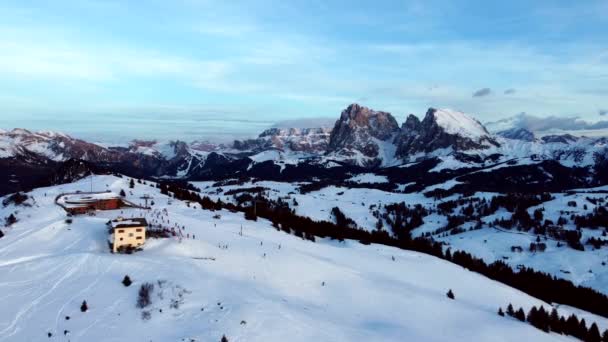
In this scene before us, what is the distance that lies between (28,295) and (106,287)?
780cm

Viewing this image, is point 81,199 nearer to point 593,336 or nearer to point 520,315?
point 520,315

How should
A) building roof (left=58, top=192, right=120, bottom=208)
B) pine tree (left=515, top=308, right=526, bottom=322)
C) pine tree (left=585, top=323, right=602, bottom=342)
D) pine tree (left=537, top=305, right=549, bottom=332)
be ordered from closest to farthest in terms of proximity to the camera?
1. pine tree (left=537, top=305, right=549, bottom=332)
2. pine tree (left=585, top=323, right=602, bottom=342)
3. pine tree (left=515, top=308, right=526, bottom=322)
4. building roof (left=58, top=192, right=120, bottom=208)

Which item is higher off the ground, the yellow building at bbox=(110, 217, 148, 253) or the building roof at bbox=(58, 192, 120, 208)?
the yellow building at bbox=(110, 217, 148, 253)

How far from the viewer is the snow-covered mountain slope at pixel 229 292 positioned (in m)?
44.3

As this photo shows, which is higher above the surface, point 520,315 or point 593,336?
point 520,315

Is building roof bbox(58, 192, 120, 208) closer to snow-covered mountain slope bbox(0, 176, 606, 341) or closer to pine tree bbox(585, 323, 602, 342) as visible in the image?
snow-covered mountain slope bbox(0, 176, 606, 341)

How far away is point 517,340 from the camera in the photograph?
52.2m

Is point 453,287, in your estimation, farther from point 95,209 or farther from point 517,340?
point 95,209

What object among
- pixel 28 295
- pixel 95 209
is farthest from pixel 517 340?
pixel 95 209

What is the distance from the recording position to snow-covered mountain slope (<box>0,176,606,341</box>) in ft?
145

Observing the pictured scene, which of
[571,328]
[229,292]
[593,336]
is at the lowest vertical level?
[593,336]

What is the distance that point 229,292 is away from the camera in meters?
52.4

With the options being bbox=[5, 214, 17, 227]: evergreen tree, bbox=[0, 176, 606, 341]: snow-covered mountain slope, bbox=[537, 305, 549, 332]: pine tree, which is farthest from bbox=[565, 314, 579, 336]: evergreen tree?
bbox=[5, 214, 17, 227]: evergreen tree

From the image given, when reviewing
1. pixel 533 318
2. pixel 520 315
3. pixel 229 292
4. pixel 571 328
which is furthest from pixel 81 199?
pixel 571 328
